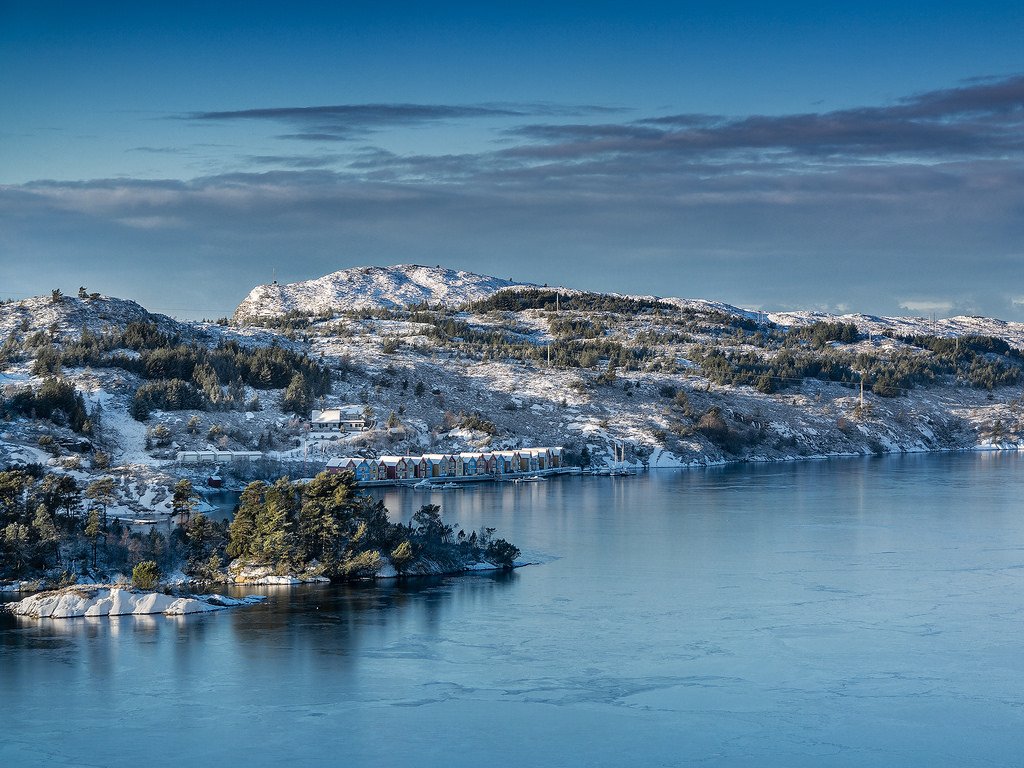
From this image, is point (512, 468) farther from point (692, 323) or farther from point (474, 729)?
point (692, 323)

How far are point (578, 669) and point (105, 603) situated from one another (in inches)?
525

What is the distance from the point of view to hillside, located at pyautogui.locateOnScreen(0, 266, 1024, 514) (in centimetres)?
7119

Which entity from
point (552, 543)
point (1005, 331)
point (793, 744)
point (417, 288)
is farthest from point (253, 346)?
point (1005, 331)

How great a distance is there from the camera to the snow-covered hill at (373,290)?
154875 millimetres

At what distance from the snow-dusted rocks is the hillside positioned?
56.1ft

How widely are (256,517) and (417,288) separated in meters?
127

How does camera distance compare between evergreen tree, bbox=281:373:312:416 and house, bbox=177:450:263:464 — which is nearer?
house, bbox=177:450:263:464

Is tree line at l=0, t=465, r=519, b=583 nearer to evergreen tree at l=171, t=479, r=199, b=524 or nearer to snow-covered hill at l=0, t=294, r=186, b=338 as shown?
evergreen tree at l=171, t=479, r=199, b=524

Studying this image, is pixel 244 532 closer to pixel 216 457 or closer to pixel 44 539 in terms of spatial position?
pixel 44 539

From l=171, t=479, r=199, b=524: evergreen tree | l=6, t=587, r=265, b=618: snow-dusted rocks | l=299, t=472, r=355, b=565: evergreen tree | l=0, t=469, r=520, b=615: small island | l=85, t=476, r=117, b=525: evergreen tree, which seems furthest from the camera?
l=85, t=476, r=117, b=525: evergreen tree

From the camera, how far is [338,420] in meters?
80.4

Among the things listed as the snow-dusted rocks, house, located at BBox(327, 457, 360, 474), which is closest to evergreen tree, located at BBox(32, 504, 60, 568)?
the snow-dusted rocks

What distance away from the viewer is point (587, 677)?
1138 inches

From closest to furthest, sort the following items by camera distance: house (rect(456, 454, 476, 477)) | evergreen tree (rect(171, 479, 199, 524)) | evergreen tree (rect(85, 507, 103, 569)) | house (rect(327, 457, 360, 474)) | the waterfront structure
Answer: evergreen tree (rect(85, 507, 103, 569)) < evergreen tree (rect(171, 479, 199, 524)) < house (rect(327, 457, 360, 474)) < the waterfront structure < house (rect(456, 454, 476, 477))
